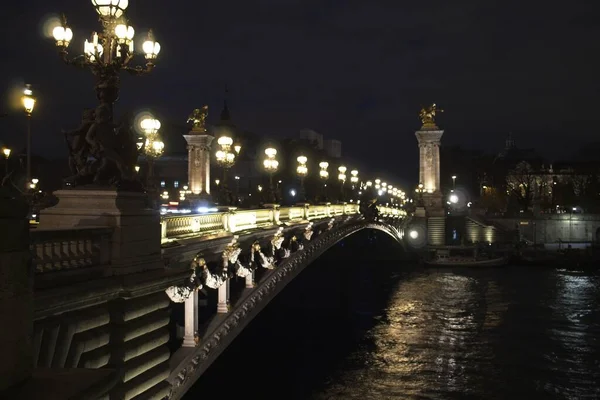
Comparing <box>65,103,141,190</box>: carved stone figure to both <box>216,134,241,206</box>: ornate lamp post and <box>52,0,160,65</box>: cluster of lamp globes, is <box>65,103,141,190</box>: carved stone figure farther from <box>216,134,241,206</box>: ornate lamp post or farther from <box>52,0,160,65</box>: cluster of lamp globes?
<box>216,134,241,206</box>: ornate lamp post

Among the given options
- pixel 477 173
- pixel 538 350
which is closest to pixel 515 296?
pixel 538 350

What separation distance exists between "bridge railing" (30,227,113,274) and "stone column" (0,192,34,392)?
2703 mm

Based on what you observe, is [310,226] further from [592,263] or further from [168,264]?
[592,263]

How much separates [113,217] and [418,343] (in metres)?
22.8

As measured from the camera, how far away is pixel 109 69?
11.1 m

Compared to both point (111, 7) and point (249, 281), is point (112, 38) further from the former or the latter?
point (249, 281)

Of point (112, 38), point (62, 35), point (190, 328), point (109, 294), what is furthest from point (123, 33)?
point (190, 328)

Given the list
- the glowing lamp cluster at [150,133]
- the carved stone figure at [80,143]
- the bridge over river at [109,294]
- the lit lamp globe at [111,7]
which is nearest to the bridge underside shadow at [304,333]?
the bridge over river at [109,294]

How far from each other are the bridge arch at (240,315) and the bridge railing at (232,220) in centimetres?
140

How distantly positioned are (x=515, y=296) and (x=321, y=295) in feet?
41.8

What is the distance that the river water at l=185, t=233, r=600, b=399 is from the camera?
23.8 m

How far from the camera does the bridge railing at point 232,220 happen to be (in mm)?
14656

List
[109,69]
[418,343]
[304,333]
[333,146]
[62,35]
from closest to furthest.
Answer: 1. [109,69]
2. [62,35]
3. [418,343]
4. [304,333]
5. [333,146]

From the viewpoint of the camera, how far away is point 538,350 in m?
28.8
